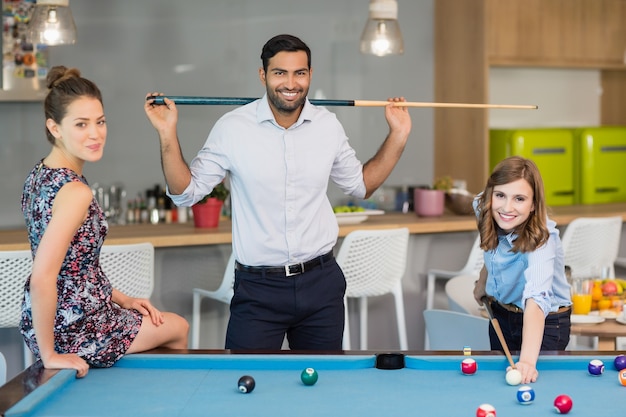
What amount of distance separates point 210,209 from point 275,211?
1.67 metres

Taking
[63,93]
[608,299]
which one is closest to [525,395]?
[63,93]

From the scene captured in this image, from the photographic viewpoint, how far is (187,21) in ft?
20.1

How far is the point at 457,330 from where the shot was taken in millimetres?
3574

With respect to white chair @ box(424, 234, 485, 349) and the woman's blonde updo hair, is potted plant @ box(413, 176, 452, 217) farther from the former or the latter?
the woman's blonde updo hair

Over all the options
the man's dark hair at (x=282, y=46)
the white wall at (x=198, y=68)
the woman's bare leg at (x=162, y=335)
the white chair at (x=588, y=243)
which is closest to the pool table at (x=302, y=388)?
the woman's bare leg at (x=162, y=335)

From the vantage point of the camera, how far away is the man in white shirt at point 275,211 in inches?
129

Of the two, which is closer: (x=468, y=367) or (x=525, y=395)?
(x=525, y=395)

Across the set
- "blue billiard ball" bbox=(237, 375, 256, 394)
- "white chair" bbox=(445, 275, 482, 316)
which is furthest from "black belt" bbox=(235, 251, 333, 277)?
"blue billiard ball" bbox=(237, 375, 256, 394)

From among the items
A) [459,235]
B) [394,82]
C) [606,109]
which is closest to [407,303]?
[459,235]

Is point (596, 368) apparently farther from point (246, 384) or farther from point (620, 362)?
point (246, 384)

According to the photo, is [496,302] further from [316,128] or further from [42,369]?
[42,369]

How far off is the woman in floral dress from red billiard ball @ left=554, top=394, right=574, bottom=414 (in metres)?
1.18

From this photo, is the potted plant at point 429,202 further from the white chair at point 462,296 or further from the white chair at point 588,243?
the white chair at point 462,296

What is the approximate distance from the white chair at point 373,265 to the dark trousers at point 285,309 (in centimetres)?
135
